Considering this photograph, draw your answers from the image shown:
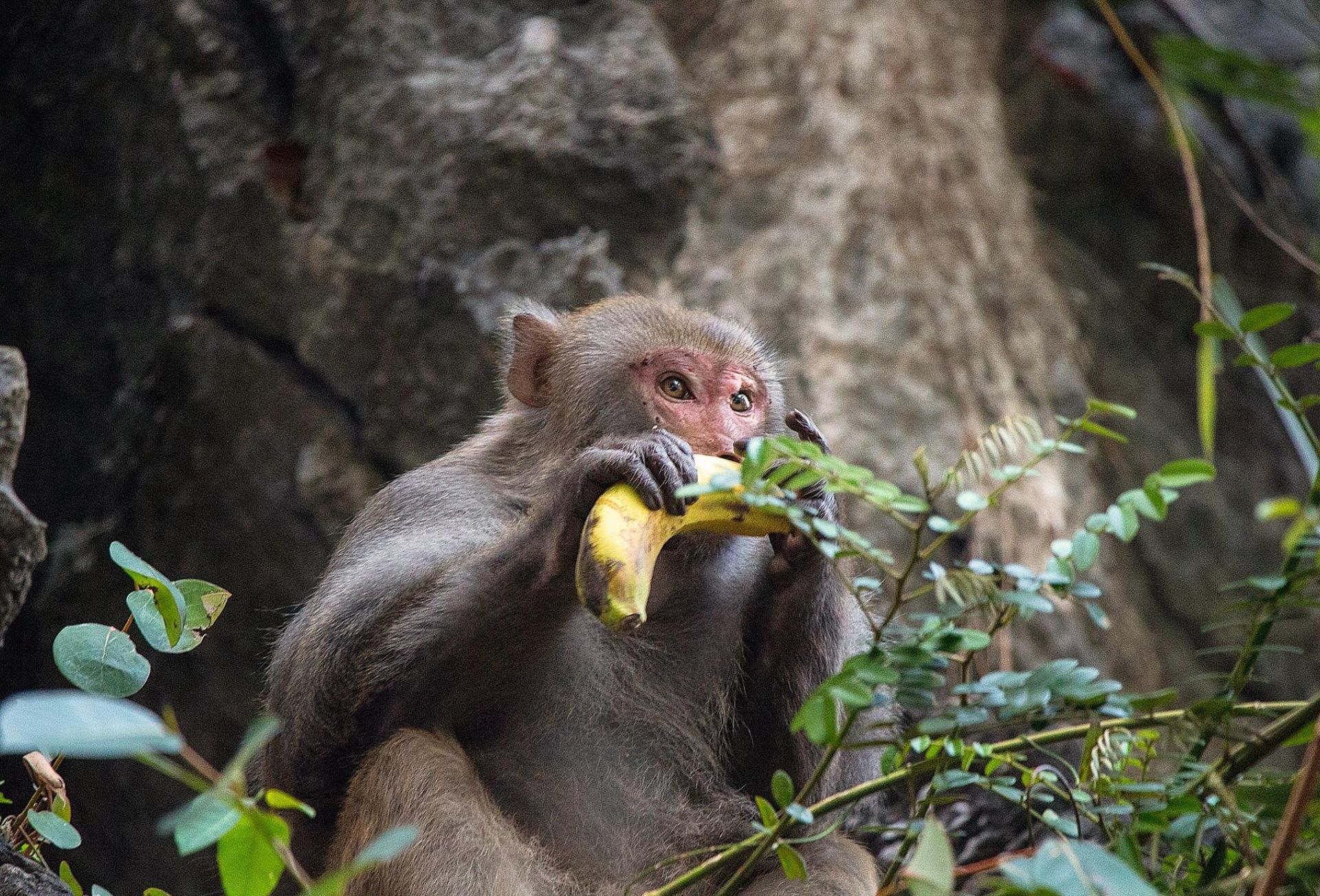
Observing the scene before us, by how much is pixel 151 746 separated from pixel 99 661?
1.31m

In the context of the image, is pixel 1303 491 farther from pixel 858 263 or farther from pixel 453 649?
pixel 453 649

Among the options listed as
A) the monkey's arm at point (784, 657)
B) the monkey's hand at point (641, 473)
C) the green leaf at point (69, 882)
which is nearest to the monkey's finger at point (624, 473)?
the monkey's hand at point (641, 473)

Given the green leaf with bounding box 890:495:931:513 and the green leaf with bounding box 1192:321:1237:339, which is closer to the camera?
the green leaf with bounding box 890:495:931:513

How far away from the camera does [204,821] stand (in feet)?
5.97

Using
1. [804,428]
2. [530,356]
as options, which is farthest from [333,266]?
[804,428]

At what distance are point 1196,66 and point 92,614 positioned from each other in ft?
17.2

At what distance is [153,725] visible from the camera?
151 centimetres

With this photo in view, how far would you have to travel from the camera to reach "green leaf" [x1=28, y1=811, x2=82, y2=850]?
9.55ft

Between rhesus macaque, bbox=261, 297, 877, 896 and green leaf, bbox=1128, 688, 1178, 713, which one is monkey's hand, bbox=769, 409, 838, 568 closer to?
rhesus macaque, bbox=261, 297, 877, 896

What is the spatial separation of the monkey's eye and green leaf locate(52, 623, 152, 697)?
162 centimetres

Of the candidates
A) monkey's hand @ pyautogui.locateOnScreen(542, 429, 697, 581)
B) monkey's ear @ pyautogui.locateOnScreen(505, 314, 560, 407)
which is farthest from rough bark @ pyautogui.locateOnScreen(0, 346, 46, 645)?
monkey's hand @ pyautogui.locateOnScreen(542, 429, 697, 581)

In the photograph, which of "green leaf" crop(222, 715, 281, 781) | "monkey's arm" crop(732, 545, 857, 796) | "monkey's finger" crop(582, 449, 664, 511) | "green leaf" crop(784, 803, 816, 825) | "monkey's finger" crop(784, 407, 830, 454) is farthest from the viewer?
"monkey's arm" crop(732, 545, 857, 796)

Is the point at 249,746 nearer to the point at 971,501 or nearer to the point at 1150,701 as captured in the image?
the point at 971,501

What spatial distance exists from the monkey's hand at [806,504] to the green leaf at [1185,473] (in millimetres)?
869
